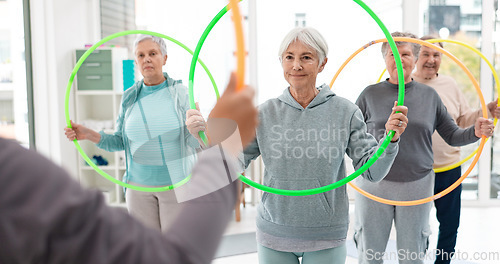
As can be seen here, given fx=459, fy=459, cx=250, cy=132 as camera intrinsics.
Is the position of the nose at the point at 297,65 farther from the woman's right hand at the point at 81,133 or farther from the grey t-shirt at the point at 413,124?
the woman's right hand at the point at 81,133

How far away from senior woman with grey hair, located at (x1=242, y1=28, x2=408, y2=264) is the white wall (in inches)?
150

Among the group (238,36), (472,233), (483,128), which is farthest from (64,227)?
(472,233)

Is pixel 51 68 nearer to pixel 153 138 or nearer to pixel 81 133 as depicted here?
pixel 81 133

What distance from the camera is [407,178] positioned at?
9.18 feet

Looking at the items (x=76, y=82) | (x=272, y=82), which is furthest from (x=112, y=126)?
(x=272, y=82)

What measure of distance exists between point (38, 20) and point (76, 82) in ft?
2.78

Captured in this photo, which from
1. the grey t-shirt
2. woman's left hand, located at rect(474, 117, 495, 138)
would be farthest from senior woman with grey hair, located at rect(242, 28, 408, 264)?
woman's left hand, located at rect(474, 117, 495, 138)

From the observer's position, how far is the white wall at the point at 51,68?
16.8ft

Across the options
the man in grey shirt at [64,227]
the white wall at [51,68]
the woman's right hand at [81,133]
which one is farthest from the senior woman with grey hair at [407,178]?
the white wall at [51,68]

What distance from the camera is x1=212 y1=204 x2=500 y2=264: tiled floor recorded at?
4105 millimetres

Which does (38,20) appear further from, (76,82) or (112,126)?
(112,126)

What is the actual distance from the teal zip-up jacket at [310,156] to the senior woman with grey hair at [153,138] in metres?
0.80

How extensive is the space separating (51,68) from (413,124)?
4088mm

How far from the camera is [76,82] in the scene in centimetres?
561
